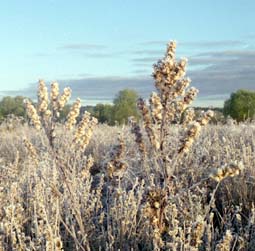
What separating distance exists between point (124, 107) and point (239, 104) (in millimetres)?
5949

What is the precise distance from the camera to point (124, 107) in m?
18.5

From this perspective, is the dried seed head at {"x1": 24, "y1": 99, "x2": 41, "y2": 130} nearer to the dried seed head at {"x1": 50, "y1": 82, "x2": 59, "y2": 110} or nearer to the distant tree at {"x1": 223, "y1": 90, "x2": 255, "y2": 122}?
the dried seed head at {"x1": 50, "y1": 82, "x2": 59, "y2": 110}

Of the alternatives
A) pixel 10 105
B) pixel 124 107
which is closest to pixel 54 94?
pixel 124 107

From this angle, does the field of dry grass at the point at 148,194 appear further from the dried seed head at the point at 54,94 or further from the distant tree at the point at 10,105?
the distant tree at the point at 10,105

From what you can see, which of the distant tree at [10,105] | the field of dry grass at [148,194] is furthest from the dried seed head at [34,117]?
the distant tree at [10,105]

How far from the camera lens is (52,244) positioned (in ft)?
8.20

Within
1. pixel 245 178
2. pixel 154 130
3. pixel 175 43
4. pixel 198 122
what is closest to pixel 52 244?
pixel 154 130

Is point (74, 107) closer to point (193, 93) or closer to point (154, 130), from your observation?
point (154, 130)

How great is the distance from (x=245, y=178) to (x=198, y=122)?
2.32 m

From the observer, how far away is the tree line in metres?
18.0

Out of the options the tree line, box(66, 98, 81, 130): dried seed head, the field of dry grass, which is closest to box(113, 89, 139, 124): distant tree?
the tree line

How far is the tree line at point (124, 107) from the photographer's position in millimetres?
18008

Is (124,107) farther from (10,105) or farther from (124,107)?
(10,105)

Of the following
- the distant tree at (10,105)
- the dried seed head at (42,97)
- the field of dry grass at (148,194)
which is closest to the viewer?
the field of dry grass at (148,194)
